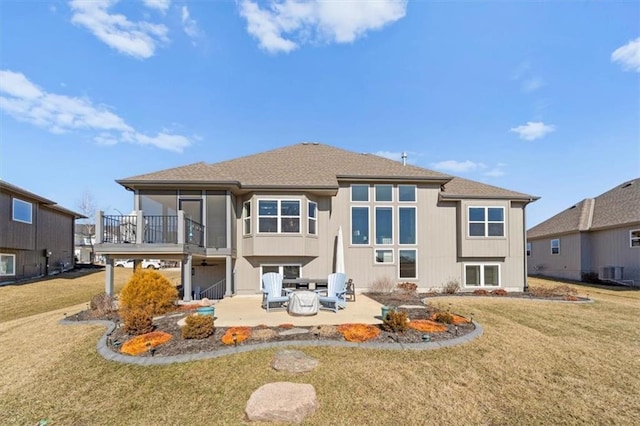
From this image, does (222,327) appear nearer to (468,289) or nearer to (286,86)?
(468,289)

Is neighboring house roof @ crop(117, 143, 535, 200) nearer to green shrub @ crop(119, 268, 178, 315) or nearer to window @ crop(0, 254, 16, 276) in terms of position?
green shrub @ crop(119, 268, 178, 315)

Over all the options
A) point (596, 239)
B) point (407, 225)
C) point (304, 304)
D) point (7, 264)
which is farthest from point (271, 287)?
point (596, 239)

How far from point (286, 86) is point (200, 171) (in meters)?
8.35

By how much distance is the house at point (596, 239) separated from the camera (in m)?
17.0

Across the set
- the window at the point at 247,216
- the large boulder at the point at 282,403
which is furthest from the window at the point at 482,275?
the large boulder at the point at 282,403

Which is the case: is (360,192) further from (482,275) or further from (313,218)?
(482,275)

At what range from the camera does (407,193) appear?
14.0m

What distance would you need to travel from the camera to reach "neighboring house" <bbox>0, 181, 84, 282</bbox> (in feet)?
56.7

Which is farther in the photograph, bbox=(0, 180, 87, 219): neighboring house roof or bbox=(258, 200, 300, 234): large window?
bbox=(0, 180, 87, 219): neighboring house roof

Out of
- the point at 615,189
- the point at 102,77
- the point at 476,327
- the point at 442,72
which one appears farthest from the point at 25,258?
the point at 615,189

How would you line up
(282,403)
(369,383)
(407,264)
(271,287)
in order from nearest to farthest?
(282,403) < (369,383) < (271,287) < (407,264)

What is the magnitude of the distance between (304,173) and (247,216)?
3.07 meters

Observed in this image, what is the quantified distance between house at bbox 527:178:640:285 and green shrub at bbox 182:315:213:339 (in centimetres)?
2139

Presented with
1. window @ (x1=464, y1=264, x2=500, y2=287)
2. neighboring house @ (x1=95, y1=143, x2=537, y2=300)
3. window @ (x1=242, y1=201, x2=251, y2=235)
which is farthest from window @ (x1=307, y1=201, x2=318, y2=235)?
window @ (x1=464, y1=264, x2=500, y2=287)
